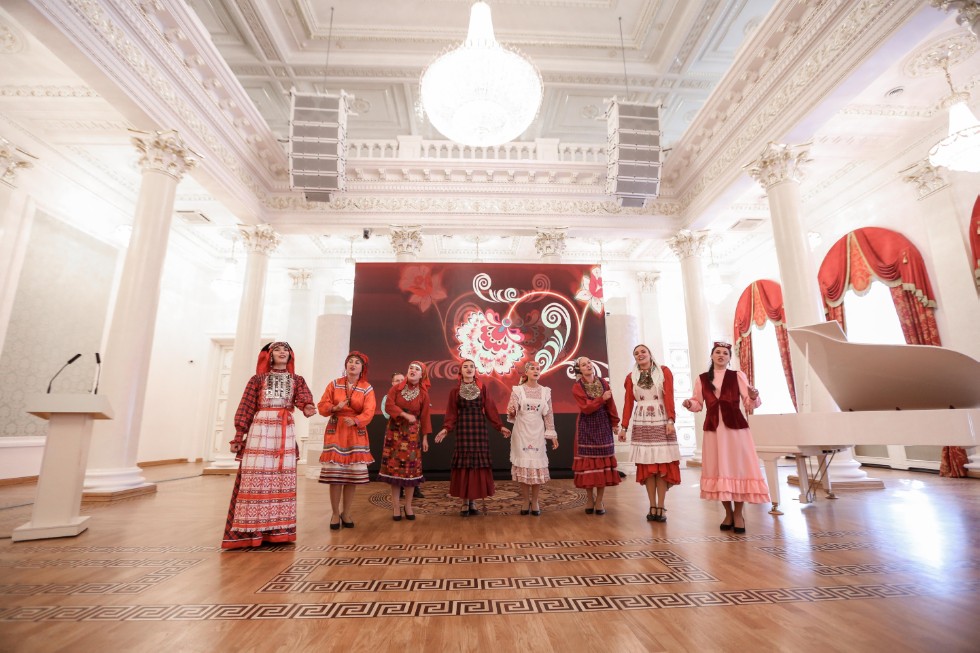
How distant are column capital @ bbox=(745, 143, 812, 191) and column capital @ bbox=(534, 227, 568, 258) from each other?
3476mm

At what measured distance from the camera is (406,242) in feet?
28.7

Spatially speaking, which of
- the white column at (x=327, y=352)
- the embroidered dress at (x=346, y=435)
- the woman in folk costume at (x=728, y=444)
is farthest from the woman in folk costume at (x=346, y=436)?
the white column at (x=327, y=352)

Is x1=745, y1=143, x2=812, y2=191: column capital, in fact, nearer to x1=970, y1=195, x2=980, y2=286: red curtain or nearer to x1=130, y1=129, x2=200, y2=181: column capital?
x1=970, y1=195, x2=980, y2=286: red curtain

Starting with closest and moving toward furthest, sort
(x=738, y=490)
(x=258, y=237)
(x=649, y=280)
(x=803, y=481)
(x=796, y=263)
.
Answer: (x=738, y=490), (x=803, y=481), (x=796, y=263), (x=258, y=237), (x=649, y=280)

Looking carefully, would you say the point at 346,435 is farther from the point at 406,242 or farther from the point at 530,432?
the point at 406,242

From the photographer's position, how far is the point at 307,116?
705cm

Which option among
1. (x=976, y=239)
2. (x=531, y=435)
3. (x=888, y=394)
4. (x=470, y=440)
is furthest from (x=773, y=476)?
(x=976, y=239)

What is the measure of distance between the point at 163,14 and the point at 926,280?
1121 centimetres

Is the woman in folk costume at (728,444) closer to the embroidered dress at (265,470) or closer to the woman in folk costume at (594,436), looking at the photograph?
the woman in folk costume at (594,436)

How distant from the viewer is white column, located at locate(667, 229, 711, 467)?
28.6 ft

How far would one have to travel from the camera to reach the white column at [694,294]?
8.71 metres

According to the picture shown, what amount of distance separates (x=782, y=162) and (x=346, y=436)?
6663 millimetres

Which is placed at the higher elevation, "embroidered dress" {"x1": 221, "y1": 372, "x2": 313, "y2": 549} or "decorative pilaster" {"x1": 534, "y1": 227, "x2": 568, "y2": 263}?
"decorative pilaster" {"x1": 534, "y1": 227, "x2": 568, "y2": 263}

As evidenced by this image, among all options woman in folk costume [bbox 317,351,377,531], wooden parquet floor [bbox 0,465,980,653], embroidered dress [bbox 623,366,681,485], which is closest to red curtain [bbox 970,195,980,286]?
wooden parquet floor [bbox 0,465,980,653]
